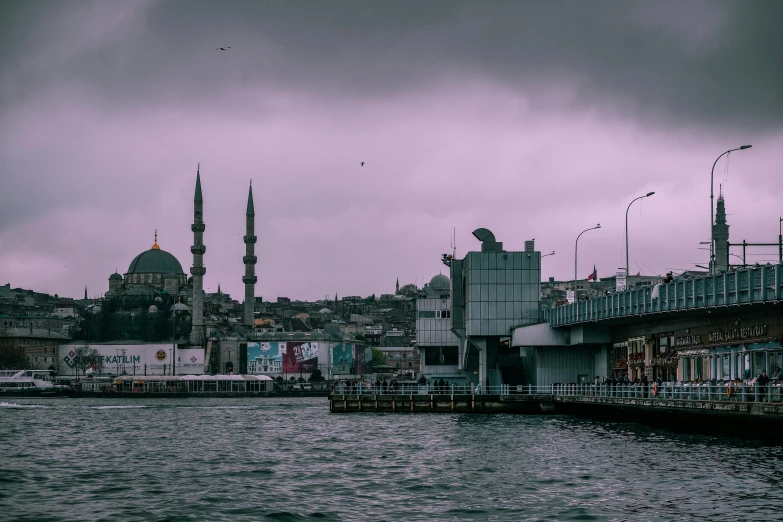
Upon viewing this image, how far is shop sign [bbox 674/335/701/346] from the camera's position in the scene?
2454 inches

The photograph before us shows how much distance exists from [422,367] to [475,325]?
2914cm

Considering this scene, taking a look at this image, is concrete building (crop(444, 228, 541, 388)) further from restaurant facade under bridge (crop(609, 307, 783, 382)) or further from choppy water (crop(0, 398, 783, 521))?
choppy water (crop(0, 398, 783, 521))

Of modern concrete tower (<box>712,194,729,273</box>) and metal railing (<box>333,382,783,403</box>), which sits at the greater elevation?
modern concrete tower (<box>712,194,729,273</box>)

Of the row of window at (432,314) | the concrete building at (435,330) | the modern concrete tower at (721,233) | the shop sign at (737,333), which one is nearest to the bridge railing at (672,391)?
the shop sign at (737,333)

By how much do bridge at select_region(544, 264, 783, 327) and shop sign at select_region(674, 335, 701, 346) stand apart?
298cm

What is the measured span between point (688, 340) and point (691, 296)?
8.80 meters

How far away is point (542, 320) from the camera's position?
8762 centimetres

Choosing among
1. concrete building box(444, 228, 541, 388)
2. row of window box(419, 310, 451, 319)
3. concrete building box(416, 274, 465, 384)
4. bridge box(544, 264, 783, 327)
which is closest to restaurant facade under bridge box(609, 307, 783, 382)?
bridge box(544, 264, 783, 327)

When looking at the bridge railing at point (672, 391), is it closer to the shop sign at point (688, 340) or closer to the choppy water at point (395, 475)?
the choppy water at point (395, 475)

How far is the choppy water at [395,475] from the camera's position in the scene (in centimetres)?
3056

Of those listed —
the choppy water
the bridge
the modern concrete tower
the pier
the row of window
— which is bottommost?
the choppy water

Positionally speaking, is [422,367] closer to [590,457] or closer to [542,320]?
[542,320]

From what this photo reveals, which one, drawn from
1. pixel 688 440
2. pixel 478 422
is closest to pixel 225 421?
pixel 478 422

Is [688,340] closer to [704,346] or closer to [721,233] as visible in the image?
[704,346]
